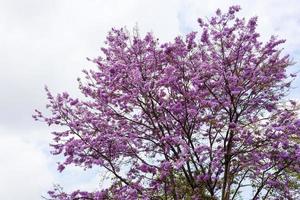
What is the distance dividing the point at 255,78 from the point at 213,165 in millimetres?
3165

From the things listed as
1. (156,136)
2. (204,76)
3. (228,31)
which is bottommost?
(156,136)

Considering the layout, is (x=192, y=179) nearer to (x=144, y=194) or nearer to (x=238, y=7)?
(x=144, y=194)

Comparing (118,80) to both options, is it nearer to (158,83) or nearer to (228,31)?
(158,83)

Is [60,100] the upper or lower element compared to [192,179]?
upper

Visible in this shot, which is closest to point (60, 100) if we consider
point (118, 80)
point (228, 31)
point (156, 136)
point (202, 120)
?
point (118, 80)

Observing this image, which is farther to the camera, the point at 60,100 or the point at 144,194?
the point at 60,100

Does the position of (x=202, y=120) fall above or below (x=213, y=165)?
above

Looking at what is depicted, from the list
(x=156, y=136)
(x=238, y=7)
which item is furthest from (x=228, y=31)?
(x=156, y=136)

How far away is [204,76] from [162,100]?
5.20 ft

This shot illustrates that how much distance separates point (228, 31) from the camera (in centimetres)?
A: 1833

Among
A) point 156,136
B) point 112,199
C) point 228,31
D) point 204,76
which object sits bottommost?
point 112,199

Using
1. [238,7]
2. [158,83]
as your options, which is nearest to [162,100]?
[158,83]

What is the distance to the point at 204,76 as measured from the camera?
17625 mm

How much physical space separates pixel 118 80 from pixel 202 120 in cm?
304
